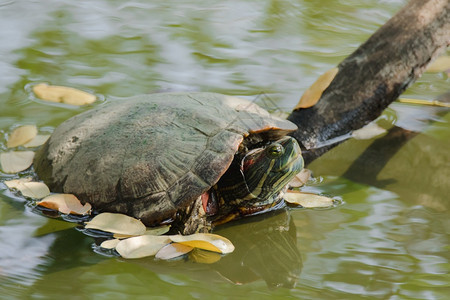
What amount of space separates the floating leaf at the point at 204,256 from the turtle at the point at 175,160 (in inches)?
6.9

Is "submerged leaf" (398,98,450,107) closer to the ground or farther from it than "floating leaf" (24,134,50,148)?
farther from it

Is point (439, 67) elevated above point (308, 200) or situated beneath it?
elevated above

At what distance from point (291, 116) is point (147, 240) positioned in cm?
128

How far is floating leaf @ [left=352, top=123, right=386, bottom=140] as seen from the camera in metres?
3.60

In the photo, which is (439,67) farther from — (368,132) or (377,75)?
(377,75)

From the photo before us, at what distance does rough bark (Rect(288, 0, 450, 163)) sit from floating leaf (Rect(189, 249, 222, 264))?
3.40ft

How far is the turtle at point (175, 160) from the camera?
2586 mm

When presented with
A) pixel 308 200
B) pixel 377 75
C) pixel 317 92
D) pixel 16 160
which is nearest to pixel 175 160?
pixel 308 200

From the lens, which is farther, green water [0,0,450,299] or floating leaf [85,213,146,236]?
floating leaf [85,213,146,236]

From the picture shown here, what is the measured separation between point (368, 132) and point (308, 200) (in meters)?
0.93

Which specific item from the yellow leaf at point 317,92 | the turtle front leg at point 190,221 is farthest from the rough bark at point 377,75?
the turtle front leg at point 190,221

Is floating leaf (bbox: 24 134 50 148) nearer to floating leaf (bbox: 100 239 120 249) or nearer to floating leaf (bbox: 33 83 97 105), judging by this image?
floating leaf (bbox: 33 83 97 105)

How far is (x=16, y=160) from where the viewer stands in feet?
10.3

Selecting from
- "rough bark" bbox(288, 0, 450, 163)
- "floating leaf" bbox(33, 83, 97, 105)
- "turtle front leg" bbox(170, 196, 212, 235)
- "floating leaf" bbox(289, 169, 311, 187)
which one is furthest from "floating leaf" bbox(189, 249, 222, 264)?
"floating leaf" bbox(33, 83, 97, 105)
